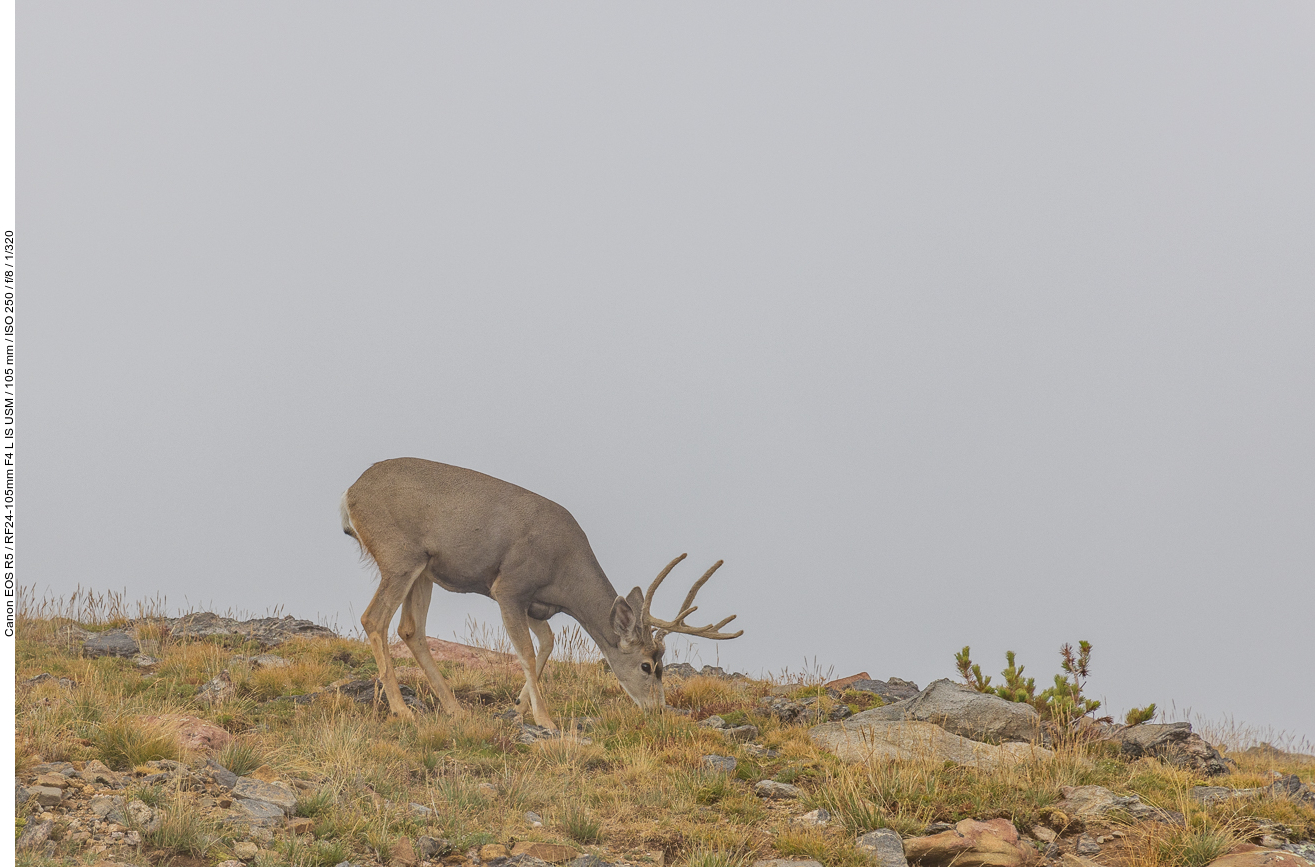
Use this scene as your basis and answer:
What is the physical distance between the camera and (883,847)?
7.62 meters

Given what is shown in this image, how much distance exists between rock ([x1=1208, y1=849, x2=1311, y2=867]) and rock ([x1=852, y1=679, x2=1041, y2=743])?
11.0 feet

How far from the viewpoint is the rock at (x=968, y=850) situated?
7477mm

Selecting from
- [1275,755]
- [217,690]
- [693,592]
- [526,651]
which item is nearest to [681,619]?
[693,592]

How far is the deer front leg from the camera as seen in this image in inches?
470

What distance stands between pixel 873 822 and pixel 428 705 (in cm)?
630

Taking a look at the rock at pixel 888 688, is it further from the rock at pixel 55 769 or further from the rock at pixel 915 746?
the rock at pixel 55 769

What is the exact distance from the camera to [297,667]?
13453mm

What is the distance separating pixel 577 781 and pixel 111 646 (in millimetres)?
8847

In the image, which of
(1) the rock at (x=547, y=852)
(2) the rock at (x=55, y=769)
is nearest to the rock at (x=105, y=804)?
(2) the rock at (x=55, y=769)

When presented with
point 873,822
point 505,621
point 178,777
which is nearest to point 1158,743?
point 873,822

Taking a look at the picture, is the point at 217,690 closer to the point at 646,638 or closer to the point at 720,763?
the point at 646,638

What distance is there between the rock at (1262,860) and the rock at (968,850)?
1235mm

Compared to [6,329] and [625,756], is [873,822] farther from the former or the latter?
[6,329]

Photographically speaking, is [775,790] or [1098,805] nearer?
[1098,805]
